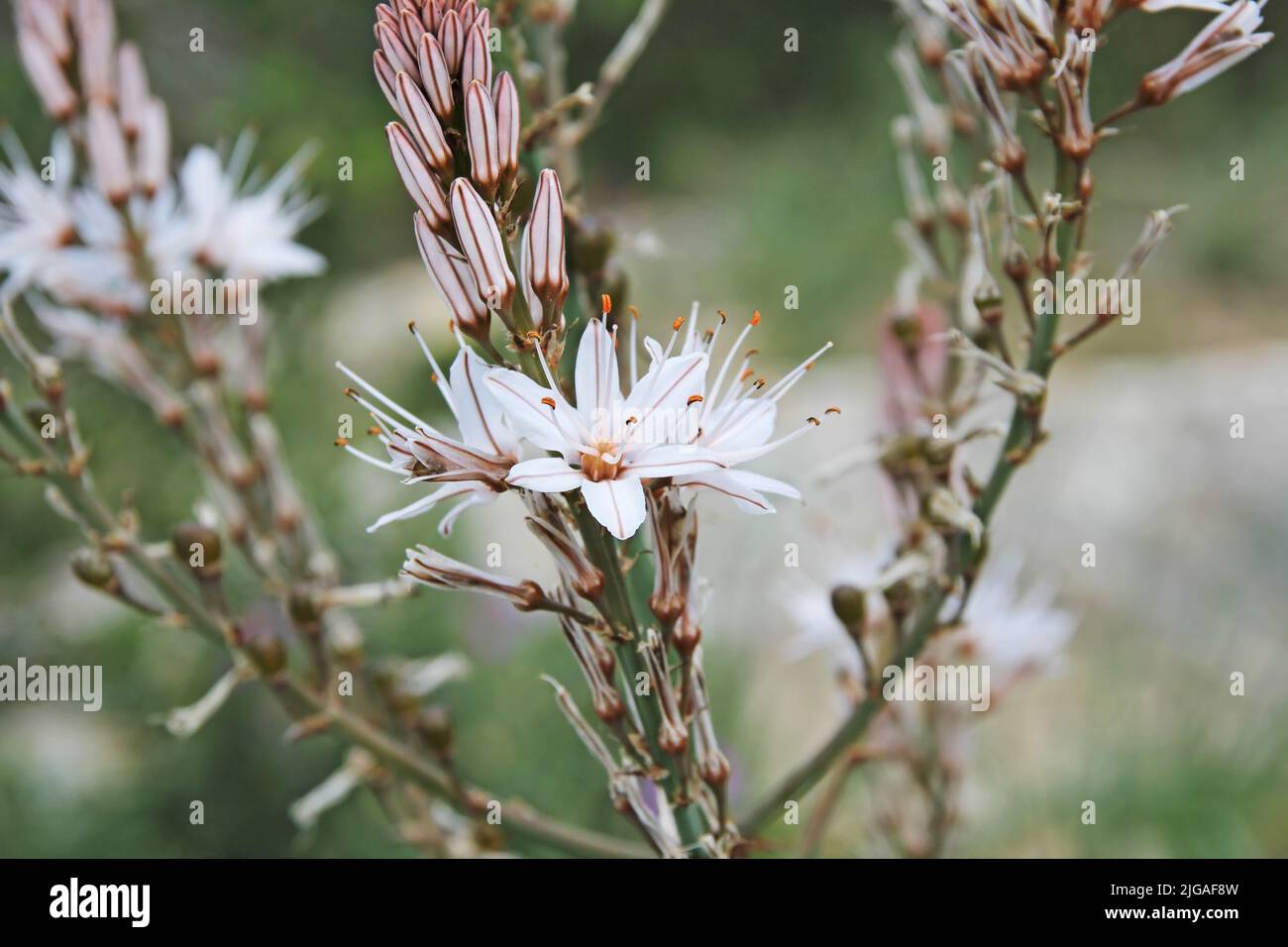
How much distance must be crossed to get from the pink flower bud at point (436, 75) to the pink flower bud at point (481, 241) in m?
0.04

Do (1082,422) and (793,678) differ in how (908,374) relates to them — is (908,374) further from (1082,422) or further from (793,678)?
(1082,422)

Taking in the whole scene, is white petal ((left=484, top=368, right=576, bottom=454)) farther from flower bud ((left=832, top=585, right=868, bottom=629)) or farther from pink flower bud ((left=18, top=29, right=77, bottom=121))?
pink flower bud ((left=18, top=29, right=77, bottom=121))

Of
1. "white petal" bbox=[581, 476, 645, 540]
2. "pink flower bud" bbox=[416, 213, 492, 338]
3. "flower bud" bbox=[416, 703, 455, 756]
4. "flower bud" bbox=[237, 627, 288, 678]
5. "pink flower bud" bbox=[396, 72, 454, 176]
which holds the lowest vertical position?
"flower bud" bbox=[416, 703, 455, 756]

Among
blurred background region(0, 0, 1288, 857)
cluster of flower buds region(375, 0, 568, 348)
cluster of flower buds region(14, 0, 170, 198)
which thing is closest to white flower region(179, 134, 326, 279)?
cluster of flower buds region(14, 0, 170, 198)

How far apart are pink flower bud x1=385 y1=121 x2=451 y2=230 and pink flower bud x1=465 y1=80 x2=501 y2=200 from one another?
0.05ft

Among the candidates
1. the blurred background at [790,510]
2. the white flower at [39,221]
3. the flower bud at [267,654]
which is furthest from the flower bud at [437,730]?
the white flower at [39,221]

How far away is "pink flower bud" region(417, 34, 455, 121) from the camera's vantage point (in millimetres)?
452

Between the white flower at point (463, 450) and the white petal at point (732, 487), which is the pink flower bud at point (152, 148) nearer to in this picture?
the white flower at point (463, 450)

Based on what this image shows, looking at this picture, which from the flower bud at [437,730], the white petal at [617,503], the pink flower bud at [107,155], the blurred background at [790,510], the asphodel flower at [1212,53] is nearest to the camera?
the white petal at [617,503]

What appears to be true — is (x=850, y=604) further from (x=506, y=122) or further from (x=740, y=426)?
(x=506, y=122)

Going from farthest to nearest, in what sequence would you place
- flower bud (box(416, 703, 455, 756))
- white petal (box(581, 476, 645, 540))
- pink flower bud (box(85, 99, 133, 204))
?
1. pink flower bud (box(85, 99, 133, 204))
2. flower bud (box(416, 703, 455, 756))
3. white petal (box(581, 476, 645, 540))

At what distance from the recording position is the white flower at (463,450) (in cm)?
45

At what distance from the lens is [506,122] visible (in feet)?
1.52

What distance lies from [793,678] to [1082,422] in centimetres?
94
